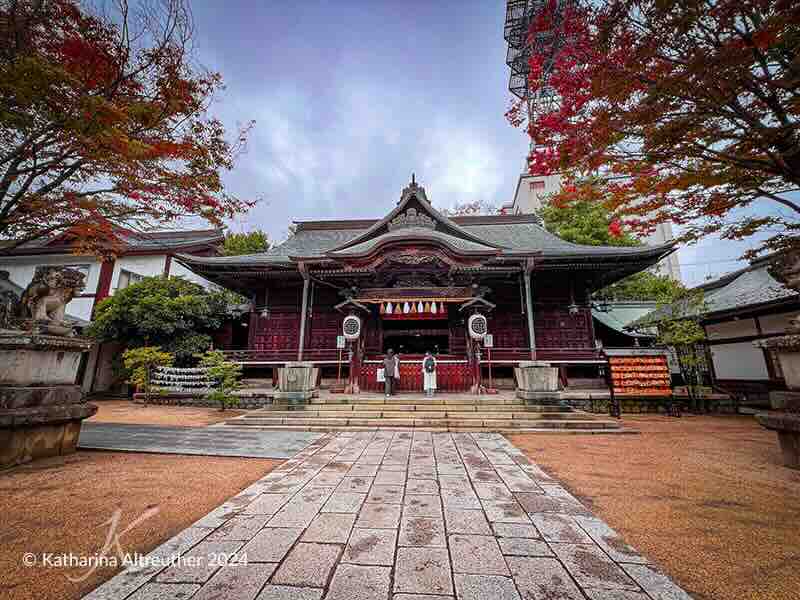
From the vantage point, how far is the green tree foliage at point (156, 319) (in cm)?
1226

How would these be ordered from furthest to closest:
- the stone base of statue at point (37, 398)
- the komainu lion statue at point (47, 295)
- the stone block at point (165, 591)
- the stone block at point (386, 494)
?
1. the komainu lion statue at point (47, 295)
2. the stone base of statue at point (37, 398)
3. the stone block at point (386, 494)
4. the stone block at point (165, 591)

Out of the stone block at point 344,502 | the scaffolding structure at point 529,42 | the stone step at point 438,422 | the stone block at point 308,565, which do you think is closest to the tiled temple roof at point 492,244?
the scaffolding structure at point 529,42

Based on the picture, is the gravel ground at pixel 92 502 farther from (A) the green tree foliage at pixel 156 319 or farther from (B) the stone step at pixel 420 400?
(A) the green tree foliage at pixel 156 319

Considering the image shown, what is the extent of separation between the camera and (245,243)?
2288 centimetres

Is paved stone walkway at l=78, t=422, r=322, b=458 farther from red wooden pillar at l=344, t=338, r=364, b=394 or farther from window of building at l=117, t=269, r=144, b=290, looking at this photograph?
window of building at l=117, t=269, r=144, b=290

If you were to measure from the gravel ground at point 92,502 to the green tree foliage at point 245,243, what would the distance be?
19837 millimetres

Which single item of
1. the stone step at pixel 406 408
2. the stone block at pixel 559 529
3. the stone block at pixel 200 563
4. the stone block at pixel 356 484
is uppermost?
the stone step at pixel 406 408

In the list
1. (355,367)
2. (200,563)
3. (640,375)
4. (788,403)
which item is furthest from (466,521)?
(640,375)

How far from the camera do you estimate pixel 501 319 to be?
41.5 feet

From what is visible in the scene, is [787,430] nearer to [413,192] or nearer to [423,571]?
[423,571]

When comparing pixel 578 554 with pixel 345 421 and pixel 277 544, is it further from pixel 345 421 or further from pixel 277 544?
pixel 345 421

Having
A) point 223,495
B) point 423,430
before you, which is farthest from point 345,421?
point 223,495

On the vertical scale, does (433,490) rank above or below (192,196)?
below

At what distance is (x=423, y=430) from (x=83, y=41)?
30.4 feet
